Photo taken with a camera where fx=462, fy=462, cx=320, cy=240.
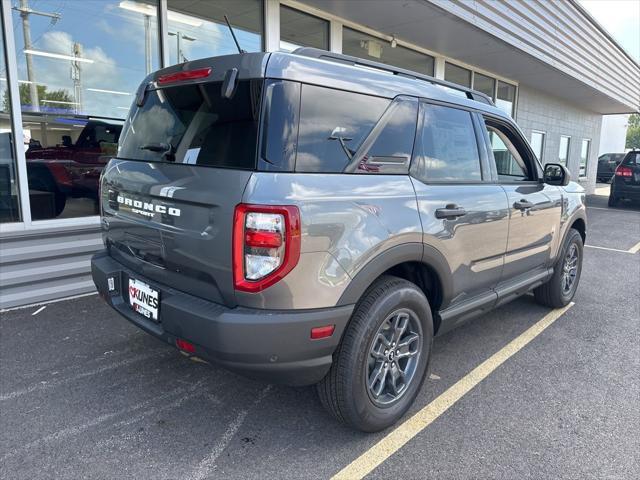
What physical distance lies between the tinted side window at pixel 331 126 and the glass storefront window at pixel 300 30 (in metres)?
4.52

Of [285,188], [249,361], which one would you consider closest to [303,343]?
[249,361]

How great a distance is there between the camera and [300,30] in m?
6.92

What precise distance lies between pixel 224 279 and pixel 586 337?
341 centimetres

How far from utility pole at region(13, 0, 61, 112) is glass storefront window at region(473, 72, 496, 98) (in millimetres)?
8878

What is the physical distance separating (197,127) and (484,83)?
10.4 meters

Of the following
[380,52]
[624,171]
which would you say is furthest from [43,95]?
[624,171]

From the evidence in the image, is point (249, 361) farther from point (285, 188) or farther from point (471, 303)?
point (471, 303)

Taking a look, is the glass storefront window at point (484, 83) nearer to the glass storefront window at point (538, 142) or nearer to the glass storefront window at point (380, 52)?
the glass storefront window at point (380, 52)

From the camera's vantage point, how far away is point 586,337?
158 inches

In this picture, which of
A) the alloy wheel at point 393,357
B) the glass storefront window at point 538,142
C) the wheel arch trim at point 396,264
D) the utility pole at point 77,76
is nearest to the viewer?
the wheel arch trim at point 396,264

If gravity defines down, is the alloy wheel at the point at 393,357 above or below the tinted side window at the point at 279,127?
below

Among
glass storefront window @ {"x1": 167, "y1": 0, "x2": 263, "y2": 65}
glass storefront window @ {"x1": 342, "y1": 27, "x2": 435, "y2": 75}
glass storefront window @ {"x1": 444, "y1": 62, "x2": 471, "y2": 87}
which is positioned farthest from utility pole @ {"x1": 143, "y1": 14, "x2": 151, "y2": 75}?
glass storefront window @ {"x1": 444, "y1": 62, "x2": 471, "y2": 87}

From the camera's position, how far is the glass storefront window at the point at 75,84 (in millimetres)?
4734

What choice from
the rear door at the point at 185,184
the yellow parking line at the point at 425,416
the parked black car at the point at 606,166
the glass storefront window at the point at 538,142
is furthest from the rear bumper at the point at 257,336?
the parked black car at the point at 606,166
